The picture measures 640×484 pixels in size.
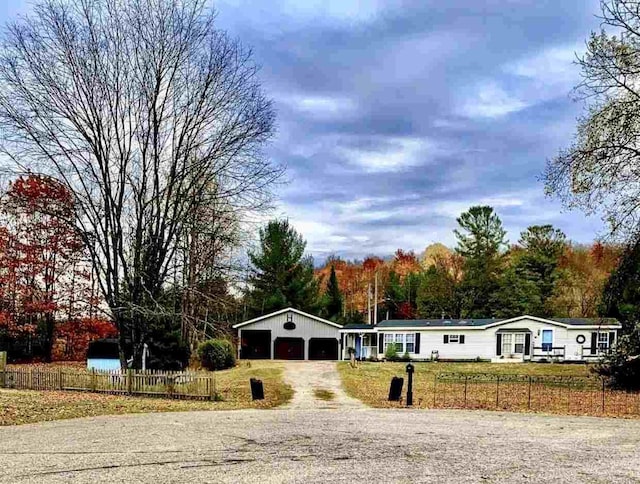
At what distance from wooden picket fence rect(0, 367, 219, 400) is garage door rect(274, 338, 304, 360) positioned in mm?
23158

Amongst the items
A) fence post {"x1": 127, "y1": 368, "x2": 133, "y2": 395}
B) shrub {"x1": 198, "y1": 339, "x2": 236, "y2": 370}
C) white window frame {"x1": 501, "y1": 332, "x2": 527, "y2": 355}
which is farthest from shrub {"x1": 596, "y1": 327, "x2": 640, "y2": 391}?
shrub {"x1": 198, "y1": 339, "x2": 236, "y2": 370}

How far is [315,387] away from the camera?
21188 mm

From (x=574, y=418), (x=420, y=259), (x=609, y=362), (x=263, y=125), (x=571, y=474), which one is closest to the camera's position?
(x=571, y=474)

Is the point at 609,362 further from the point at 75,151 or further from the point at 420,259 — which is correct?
the point at 420,259

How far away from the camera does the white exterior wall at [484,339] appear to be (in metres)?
36.8

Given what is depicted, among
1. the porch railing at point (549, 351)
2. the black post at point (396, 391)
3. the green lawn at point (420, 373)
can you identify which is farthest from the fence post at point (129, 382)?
the porch railing at point (549, 351)

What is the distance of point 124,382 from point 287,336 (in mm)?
23602

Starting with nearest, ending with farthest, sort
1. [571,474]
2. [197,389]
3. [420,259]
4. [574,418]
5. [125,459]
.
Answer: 1. [571,474]
2. [125,459]
3. [574,418]
4. [197,389]
5. [420,259]

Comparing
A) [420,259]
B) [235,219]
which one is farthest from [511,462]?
[420,259]

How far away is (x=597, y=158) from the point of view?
57.1 feet

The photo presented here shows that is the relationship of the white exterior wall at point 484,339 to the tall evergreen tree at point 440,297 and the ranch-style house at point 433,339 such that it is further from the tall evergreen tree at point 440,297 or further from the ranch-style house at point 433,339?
the tall evergreen tree at point 440,297

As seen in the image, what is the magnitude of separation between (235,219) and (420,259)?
6321cm

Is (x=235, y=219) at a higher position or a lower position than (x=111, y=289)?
higher


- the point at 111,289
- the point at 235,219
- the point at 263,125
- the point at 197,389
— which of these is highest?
the point at 263,125
